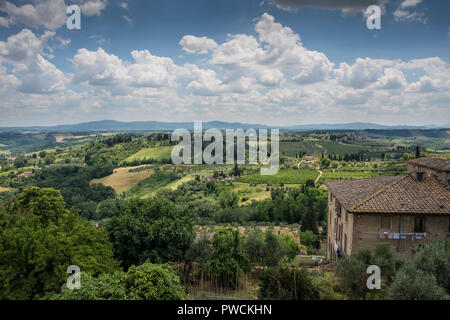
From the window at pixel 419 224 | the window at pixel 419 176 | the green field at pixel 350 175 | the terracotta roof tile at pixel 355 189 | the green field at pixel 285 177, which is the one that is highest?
the window at pixel 419 176

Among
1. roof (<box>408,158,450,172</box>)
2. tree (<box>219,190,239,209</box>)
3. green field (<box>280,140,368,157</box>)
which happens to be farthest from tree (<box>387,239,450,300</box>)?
green field (<box>280,140,368,157</box>)

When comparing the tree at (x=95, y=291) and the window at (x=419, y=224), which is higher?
the window at (x=419, y=224)

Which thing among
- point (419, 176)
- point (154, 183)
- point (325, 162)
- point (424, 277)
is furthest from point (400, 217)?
point (325, 162)

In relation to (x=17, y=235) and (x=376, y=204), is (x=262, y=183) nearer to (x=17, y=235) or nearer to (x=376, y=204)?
(x=376, y=204)

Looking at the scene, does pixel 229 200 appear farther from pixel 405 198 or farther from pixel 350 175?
pixel 405 198

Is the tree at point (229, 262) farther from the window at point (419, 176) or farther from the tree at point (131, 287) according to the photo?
the window at point (419, 176)

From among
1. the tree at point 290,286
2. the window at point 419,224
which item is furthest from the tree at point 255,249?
the window at point 419,224
